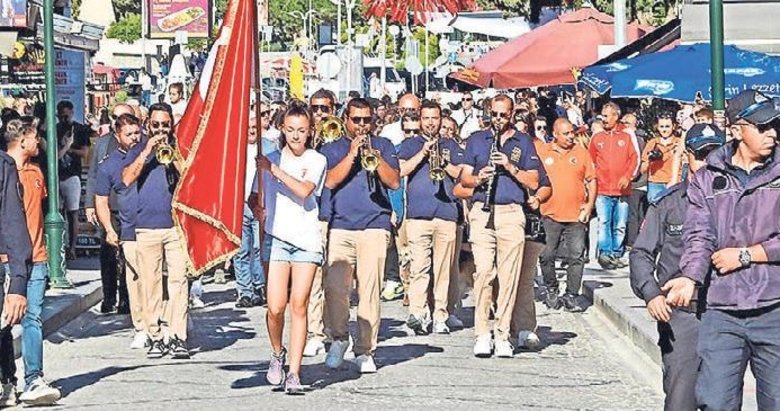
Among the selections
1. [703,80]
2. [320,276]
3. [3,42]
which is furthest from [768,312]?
[3,42]

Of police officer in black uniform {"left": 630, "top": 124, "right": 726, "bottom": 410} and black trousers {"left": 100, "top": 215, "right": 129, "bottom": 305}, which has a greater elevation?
police officer in black uniform {"left": 630, "top": 124, "right": 726, "bottom": 410}

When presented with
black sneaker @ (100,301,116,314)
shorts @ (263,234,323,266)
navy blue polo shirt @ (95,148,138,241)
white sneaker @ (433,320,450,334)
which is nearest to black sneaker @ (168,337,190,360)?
navy blue polo shirt @ (95,148,138,241)

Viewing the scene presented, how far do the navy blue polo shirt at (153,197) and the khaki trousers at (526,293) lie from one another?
114 inches

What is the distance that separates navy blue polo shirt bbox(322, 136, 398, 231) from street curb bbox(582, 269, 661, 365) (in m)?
2.37

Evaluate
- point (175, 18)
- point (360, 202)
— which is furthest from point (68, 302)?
point (175, 18)

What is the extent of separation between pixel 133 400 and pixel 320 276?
10.8 feet

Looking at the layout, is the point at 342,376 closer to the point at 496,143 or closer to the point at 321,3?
the point at 496,143

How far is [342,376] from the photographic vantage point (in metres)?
12.2

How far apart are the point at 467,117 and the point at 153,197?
12.0 meters

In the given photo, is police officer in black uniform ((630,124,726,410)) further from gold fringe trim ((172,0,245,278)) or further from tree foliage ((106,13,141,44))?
tree foliage ((106,13,141,44))

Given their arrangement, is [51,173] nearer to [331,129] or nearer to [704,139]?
[331,129]

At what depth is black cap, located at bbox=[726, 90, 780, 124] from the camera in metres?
7.35

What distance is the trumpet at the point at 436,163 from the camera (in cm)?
1434

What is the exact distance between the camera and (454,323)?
50.1 feet
